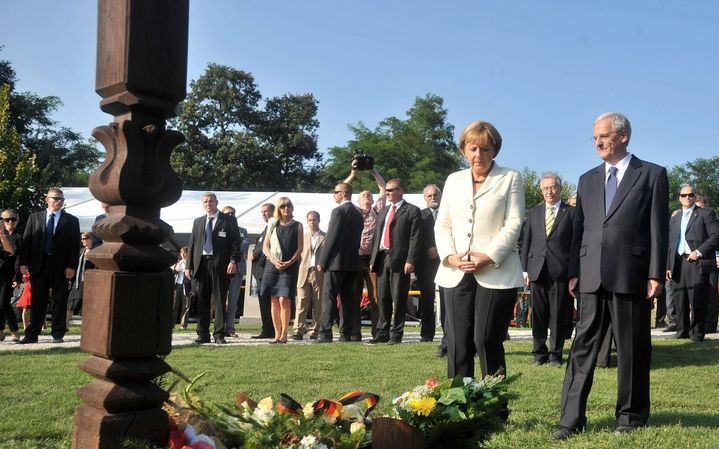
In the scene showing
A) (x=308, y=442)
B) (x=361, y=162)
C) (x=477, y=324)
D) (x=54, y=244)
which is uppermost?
(x=361, y=162)

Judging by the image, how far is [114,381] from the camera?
8.96 feet

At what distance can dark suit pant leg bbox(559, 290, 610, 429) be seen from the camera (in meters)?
4.57

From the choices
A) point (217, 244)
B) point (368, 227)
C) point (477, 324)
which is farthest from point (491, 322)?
point (368, 227)

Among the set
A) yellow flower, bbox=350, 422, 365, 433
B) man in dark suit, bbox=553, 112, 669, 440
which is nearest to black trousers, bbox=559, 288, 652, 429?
man in dark suit, bbox=553, 112, 669, 440

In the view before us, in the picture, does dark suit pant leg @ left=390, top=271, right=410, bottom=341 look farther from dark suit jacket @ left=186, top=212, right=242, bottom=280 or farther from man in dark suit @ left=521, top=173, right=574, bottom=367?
dark suit jacket @ left=186, top=212, right=242, bottom=280

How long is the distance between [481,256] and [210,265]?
21.6 feet

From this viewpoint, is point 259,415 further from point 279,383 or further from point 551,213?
point 551,213

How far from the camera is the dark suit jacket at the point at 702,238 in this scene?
1125cm

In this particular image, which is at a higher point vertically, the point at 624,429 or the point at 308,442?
the point at 308,442

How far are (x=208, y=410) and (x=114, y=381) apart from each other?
676 mm

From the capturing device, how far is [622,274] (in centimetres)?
465

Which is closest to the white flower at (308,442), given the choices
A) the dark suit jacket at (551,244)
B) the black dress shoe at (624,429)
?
the black dress shoe at (624,429)

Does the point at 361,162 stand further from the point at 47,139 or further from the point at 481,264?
the point at 47,139

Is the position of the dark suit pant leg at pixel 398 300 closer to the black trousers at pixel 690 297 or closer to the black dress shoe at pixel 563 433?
the black trousers at pixel 690 297
